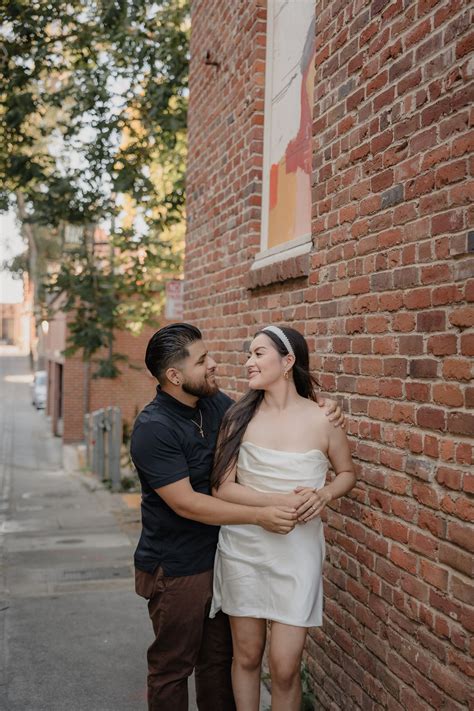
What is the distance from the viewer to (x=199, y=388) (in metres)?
3.21

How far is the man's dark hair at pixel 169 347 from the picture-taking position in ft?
10.4

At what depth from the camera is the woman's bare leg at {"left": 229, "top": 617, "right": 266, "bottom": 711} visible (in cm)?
311

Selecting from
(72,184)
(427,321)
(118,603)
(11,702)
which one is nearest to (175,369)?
(427,321)

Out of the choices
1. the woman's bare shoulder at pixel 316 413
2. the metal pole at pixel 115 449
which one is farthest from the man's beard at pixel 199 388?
the metal pole at pixel 115 449

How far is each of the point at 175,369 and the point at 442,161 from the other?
1352mm

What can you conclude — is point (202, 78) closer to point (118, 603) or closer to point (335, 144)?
point (335, 144)

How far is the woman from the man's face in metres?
0.18

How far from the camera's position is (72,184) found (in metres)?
12.1

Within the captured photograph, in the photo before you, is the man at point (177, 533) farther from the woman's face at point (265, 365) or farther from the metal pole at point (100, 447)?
the metal pole at point (100, 447)

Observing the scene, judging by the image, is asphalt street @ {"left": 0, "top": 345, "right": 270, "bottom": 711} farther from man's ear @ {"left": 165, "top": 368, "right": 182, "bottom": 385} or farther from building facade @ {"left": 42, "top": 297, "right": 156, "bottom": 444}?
building facade @ {"left": 42, "top": 297, "right": 156, "bottom": 444}

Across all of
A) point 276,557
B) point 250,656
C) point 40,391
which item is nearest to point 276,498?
point 276,557

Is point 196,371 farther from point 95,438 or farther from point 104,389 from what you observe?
point 104,389

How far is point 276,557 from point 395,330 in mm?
1039

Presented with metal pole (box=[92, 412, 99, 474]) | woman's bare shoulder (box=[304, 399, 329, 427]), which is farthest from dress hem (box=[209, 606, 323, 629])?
metal pole (box=[92, 412, 99, 474])
